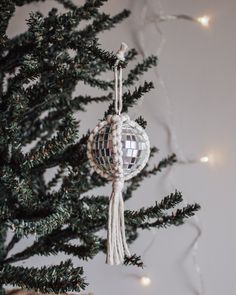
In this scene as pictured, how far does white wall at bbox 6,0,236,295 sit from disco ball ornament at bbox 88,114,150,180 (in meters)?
0.53

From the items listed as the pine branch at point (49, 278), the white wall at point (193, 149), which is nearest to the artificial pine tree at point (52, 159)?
the pine branch at point (49, 278)

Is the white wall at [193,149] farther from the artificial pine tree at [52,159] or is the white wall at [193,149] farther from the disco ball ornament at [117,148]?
the disco ball ornament at [117,148]

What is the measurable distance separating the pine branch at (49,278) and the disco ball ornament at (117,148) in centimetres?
15

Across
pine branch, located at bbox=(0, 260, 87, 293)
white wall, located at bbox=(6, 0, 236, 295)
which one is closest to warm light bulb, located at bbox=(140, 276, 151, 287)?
white wall, located at bbox=(6, 0, 236, 295)

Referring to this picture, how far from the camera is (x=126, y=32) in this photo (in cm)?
124

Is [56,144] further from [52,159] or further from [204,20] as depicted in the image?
[204,20]

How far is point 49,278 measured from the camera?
0.58m

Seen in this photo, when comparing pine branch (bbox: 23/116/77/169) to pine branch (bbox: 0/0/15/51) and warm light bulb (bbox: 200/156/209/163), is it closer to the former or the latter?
pine branch (bbox: 0/0/15/51)

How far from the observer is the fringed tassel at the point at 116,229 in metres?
0.63

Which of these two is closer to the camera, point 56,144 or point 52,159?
point 56,144

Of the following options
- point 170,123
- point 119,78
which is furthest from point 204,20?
point 119,78

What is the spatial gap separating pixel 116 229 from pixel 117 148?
12 centimetres

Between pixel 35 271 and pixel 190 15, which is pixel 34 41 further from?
pixel 190 15

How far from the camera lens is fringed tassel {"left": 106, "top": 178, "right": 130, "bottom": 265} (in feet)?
2.06
